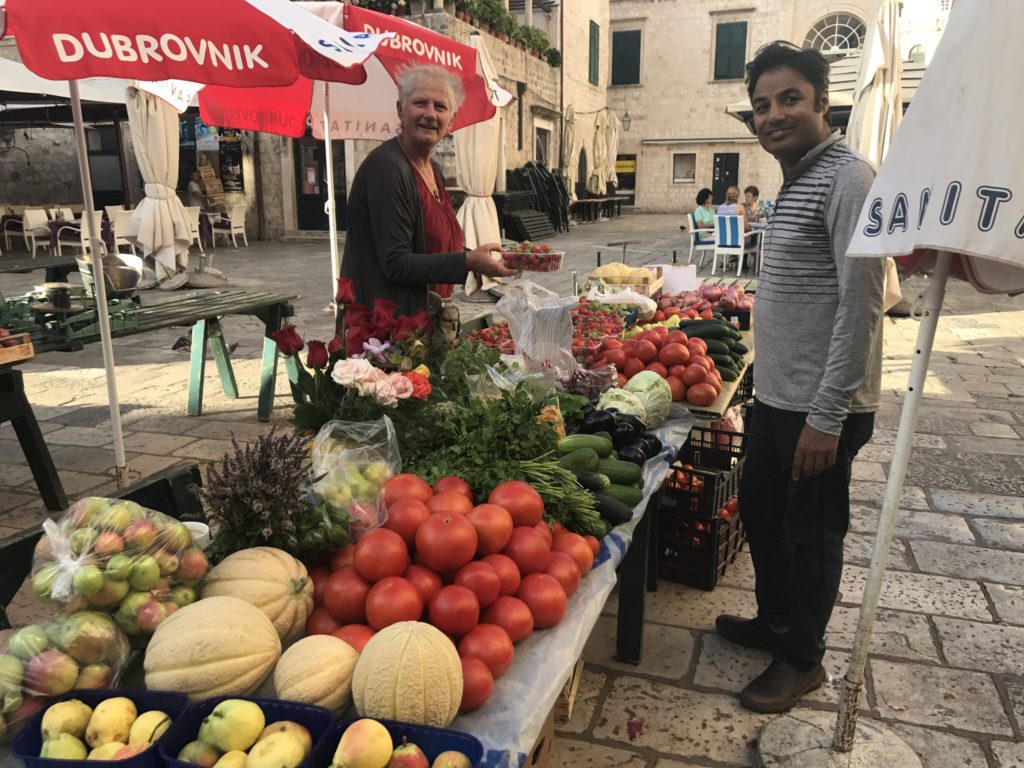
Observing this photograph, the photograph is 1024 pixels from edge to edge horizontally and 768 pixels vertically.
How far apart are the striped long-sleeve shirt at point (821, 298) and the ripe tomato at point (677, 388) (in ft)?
2.99

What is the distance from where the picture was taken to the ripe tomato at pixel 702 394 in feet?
11.2

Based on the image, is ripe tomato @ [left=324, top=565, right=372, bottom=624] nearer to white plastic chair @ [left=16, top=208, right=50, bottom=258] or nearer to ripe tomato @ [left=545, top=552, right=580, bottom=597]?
ripe tomato @ [left=545, top=552, right=580, bottom=597]

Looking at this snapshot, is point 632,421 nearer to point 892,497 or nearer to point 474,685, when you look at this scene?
point 892,497

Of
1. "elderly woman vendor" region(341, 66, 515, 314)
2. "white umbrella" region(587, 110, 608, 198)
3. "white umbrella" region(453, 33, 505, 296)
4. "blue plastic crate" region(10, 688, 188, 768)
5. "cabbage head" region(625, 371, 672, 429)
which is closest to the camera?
"blue plastic crate" region(10, 688, 188, 768)

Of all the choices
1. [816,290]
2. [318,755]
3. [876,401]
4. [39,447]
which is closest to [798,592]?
[876,401]

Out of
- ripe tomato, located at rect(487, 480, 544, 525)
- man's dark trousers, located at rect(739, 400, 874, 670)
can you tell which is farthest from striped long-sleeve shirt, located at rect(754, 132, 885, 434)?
ripe tomato, located at rect(487, 480, 544, 525)

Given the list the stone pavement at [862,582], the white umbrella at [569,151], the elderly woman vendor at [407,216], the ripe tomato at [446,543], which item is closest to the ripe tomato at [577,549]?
the ripe tomato at [446,543]

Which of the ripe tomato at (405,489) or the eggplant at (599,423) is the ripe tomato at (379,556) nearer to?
the ripe tomato at (405,489)

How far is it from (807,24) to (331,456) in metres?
33.7

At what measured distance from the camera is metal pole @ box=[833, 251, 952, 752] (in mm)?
2051

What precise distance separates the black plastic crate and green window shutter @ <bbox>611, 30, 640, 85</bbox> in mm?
32165

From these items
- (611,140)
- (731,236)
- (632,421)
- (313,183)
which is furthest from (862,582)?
(611,140)

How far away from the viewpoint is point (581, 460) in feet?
7.96

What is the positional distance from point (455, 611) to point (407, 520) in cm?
28
